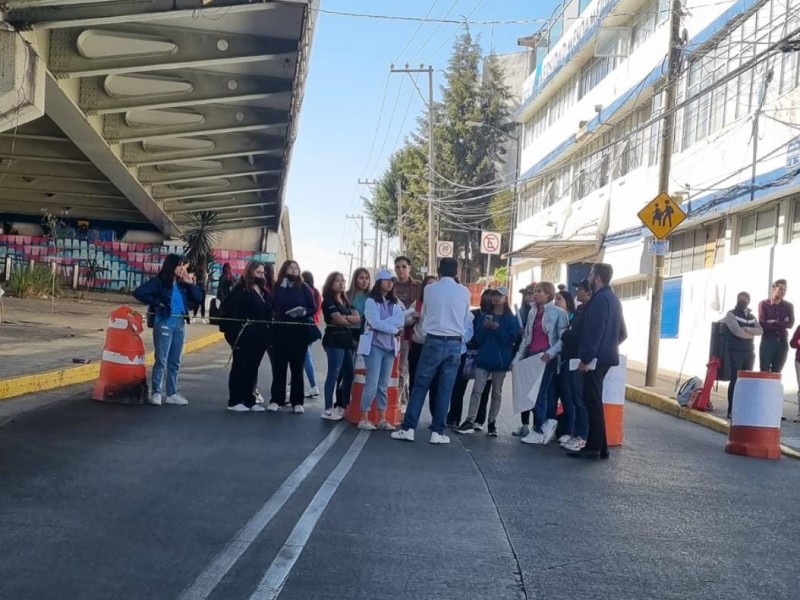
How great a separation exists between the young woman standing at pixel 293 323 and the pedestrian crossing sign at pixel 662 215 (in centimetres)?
769

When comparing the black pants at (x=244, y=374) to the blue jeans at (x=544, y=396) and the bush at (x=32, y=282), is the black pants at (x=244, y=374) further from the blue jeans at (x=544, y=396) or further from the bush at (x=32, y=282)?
the bush at (x=32, y=282)

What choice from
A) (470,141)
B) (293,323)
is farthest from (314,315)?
(470,141)

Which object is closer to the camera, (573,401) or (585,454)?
(585,454)

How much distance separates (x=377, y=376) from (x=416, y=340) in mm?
695

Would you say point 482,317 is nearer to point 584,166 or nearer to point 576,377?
point 576,377

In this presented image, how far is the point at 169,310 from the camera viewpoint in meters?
10.5

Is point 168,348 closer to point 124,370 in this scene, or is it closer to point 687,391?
point 124,370

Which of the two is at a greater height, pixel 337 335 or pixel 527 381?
pixel 337 335

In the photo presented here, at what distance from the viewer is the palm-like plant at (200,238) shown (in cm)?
3631

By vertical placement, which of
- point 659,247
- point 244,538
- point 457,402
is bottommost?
point 244,538

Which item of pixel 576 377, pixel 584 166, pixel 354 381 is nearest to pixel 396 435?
pixel 354 381

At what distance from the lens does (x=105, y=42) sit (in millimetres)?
17188

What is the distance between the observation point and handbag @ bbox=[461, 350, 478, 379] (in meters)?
10.2

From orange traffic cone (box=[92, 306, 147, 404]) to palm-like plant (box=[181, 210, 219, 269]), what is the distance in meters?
25.6
